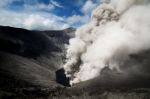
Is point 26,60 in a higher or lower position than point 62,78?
higher

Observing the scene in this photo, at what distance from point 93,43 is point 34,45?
189 ft

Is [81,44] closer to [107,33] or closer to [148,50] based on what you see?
[107,33]

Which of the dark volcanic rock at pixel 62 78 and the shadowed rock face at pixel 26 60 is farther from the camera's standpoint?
the dark volcanic rock at pixel 62 78

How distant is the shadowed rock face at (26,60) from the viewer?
9994cm

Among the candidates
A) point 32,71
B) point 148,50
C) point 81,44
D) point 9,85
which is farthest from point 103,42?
point 9,85

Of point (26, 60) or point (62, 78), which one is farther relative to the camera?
point (26, 60)

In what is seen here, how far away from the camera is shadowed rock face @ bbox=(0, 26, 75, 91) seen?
9994cm

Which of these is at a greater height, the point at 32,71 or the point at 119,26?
the point at 119,26

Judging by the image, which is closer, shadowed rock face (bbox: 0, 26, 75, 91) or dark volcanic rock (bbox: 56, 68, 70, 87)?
shadowed rock face (bbox: 0, 26, 75, 91)

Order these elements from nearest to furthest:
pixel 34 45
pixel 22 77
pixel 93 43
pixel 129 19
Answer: pixel 22 77 → pixel 129 19 → pixel 93 43 → pixel 34 45

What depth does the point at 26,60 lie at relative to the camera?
436ft

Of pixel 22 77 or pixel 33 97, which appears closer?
pixel 33 97

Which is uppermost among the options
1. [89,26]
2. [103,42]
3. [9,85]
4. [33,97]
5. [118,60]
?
[89,26]

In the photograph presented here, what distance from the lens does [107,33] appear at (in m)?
117
